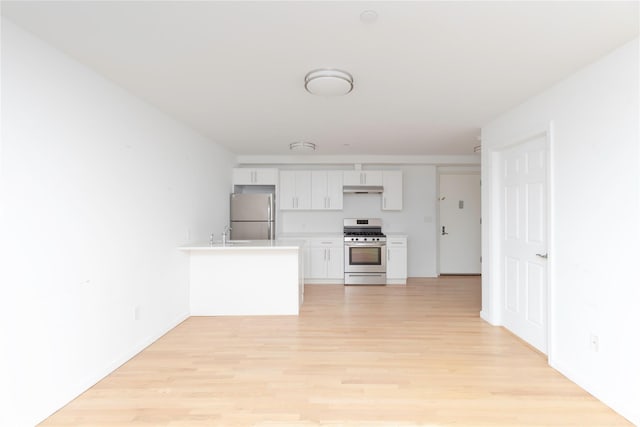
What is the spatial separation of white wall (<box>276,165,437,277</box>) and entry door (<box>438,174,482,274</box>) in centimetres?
29

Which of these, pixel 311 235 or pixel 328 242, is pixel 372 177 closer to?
pixel 328 242

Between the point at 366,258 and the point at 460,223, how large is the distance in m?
2.17

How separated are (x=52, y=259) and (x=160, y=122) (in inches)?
71.7

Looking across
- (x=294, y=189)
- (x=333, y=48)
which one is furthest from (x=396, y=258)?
(x=333, y=48)

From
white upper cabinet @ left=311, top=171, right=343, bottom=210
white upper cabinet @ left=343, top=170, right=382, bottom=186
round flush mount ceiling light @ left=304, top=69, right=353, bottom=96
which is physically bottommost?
white upper cabinet @ left=311, top=171, right=343, bottom=210

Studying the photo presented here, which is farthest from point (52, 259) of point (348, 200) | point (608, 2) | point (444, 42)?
point (348, 200)

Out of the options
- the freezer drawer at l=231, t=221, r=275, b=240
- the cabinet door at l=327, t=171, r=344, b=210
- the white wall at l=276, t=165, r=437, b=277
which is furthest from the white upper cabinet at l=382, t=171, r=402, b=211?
the freezer drawer at l=231, t=221, r=275, b=240

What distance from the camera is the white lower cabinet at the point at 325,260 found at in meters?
5.97

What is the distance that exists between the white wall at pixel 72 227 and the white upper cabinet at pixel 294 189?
2.76 metres

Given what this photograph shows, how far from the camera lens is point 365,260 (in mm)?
5906

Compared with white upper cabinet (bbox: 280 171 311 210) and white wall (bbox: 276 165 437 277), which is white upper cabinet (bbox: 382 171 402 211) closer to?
white wall (bbox: 276 165 437 277)

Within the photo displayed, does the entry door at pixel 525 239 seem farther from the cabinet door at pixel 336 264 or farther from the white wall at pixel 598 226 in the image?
the cabinet door at pixel 336 264

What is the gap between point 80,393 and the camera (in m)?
2.34

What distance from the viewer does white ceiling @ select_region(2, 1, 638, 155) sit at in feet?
5.60
